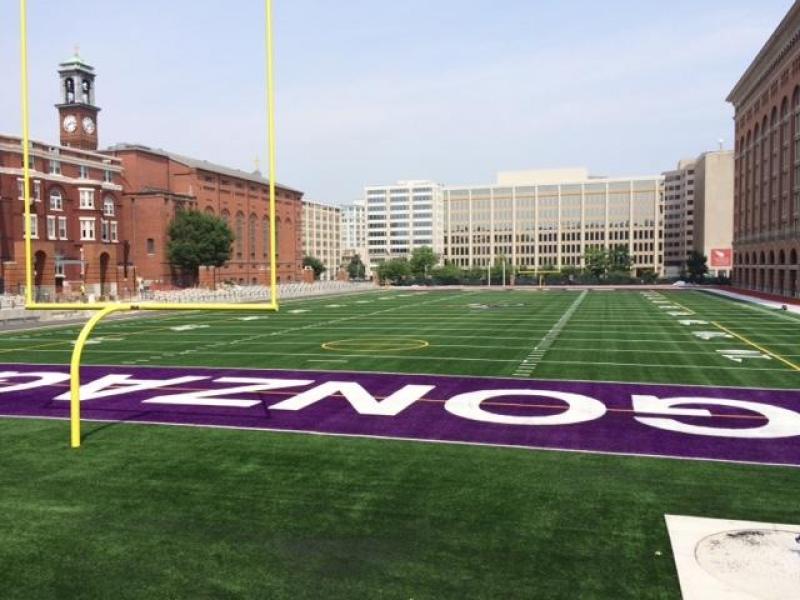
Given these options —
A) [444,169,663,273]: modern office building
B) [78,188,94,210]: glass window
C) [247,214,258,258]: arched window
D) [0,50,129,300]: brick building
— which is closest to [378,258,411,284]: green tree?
[247,214,258,258]: arched window

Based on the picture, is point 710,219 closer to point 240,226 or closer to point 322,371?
point 240,226

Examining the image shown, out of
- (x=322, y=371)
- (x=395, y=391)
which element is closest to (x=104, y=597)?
(x=395, y=391)

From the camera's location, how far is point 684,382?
56.3ft

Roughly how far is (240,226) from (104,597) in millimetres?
95187

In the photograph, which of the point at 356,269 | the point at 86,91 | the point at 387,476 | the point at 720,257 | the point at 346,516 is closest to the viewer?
the point at 346,516

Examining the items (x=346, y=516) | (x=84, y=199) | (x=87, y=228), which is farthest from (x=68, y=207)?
(x=346, y=516)

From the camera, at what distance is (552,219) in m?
164

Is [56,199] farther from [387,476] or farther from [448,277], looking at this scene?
[387,476]

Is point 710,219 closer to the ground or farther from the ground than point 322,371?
farther from the ground

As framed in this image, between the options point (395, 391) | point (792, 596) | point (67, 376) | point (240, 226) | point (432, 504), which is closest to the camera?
point (792, 596)

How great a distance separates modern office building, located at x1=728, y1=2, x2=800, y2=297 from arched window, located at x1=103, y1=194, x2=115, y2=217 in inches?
2526

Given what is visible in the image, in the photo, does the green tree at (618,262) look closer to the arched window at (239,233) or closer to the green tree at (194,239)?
the arched window at (239,233)

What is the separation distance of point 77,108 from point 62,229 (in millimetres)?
18292

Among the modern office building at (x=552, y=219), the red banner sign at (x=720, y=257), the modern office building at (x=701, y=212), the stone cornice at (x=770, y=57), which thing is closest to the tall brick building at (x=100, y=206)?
the stone cornice at (x=770, y=57)
